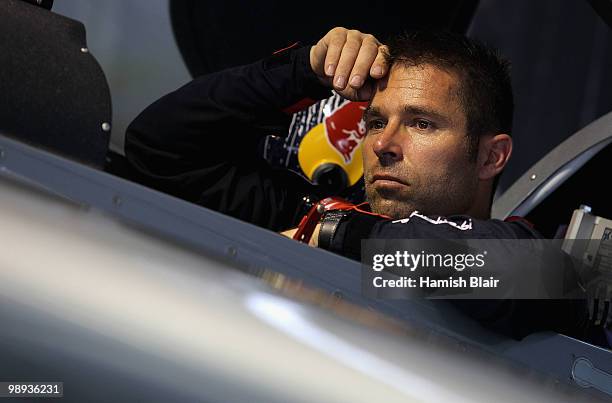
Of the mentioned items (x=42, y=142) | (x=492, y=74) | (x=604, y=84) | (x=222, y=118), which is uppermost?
(x=604, y=84)

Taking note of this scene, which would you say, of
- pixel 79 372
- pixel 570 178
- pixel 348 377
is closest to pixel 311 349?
pixel 348 377

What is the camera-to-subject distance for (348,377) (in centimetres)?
63

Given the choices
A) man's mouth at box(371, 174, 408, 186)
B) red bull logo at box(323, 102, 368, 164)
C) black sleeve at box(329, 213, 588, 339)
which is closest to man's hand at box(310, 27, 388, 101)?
man's mouth at box(371, 174, 408, 186)

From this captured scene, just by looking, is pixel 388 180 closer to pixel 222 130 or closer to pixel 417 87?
pixel 417 87

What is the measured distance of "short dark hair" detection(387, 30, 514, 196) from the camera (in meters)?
1.06

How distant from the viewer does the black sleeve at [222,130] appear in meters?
1.11

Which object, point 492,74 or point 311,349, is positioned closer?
point 311,349

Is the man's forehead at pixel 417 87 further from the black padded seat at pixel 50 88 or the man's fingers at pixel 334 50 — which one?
the black padded seat at pixel 50 88

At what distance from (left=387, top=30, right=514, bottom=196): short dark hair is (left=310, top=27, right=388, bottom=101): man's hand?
0.11 feet

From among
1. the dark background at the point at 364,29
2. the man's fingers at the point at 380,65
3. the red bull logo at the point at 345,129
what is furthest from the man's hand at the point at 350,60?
the red bull logo at the point at 345,129

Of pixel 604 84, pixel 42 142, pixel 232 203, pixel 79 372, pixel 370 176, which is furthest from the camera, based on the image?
pixel 604 84

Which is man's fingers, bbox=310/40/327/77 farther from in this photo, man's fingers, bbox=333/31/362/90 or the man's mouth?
the man's mouth

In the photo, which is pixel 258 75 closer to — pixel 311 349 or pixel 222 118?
pixel 222 118

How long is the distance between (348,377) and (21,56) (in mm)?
398
